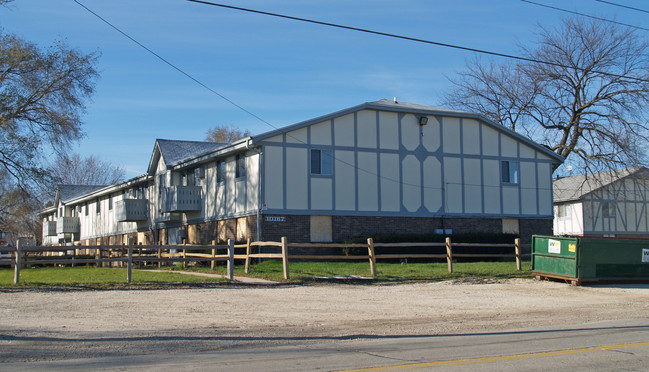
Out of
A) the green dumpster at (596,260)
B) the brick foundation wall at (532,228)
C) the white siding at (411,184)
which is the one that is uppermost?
the white siding at (411,184)

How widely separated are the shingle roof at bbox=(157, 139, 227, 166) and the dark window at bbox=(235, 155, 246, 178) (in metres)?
7.07

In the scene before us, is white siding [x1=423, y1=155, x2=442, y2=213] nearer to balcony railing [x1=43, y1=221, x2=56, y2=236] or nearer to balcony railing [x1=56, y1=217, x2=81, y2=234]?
balcony railing [x1=56, y1=217, x2=81, y2=234]

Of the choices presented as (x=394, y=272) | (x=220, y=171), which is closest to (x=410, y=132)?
(x=220, y=171)

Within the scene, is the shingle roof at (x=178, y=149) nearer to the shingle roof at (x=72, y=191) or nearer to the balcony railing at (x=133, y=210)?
the balcony railing at (x=133, y=210)

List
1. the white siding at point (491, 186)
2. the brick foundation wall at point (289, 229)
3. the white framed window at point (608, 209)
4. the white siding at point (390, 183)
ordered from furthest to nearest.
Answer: the white framed window at point (608, 209)
the white siding at point (491, 186)
the white siding at point (390, 183)
the brick foundation wall at point (289, 229)

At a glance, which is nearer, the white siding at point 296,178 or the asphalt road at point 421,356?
the asphalt road at point 421,356

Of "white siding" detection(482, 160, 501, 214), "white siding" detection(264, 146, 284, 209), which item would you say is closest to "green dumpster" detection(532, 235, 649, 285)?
"white siding" detection(264, 146, 284, 209)

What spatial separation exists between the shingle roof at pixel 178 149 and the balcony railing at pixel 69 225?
71.6 feet

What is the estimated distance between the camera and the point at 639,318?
1370 cm

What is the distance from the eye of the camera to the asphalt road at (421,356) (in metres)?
8.23

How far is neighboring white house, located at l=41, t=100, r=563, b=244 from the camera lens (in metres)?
30.4

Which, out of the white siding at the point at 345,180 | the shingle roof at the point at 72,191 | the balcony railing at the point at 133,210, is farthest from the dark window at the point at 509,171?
the shingle roof at the point at 72,191

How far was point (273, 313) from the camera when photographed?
45.9 feet

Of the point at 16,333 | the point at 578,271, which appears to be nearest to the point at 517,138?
the point at 578,271
